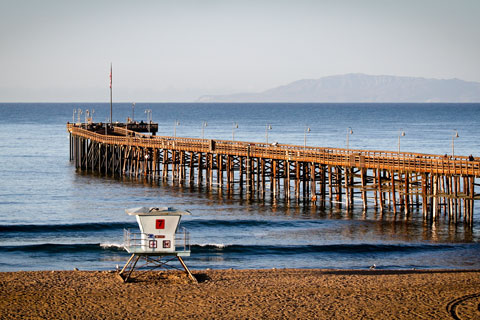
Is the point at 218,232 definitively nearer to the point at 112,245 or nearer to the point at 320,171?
the point at 112,245

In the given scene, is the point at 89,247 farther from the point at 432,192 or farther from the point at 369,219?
the point at 432,192

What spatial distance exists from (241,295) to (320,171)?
2863cm

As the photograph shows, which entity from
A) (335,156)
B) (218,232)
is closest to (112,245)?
(218,232)

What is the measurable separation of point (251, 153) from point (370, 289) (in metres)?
31.5

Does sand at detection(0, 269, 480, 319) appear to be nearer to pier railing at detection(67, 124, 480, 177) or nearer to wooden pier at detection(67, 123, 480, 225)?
pier railing at detection(67, 124, 480, 177)

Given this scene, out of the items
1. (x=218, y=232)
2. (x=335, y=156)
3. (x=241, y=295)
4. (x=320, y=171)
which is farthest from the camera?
(x=320, y=171)

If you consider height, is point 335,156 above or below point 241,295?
above

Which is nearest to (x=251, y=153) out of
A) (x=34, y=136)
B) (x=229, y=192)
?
(x=229, y=192)

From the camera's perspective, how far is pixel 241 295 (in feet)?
91.2

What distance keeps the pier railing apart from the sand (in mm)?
14024

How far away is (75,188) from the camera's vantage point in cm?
6681

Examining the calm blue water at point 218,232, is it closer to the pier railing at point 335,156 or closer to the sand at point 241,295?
the pier railing at point 335,156

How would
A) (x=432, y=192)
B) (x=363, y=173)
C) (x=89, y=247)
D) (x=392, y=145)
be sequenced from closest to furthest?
(x=89, y=247) < (x=432, y=192) < (x=363, y=173) < (x=392, y=145)

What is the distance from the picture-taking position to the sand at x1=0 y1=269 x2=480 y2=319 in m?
25.4
